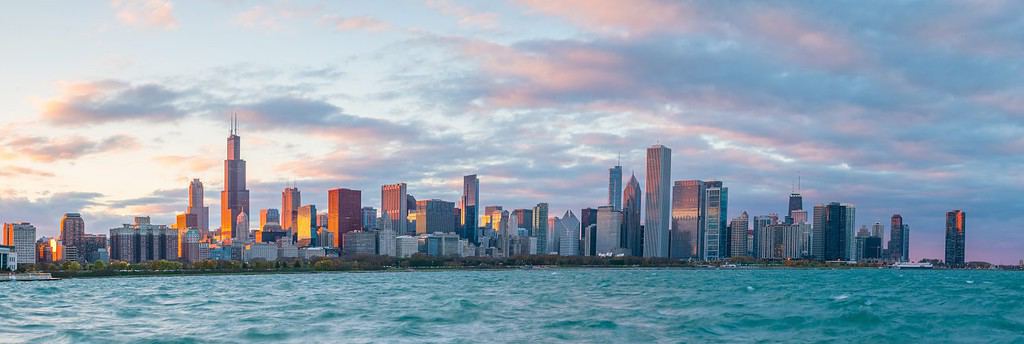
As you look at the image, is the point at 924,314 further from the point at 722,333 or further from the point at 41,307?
the point at 41,307

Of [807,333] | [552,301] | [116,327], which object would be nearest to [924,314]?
[807,333]

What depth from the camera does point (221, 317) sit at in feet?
224

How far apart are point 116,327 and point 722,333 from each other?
40.9 meters

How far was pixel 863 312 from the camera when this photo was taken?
6606 centimetres

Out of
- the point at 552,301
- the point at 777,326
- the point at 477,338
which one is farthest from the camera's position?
the point at 552,301

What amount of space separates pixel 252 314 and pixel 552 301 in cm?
3076

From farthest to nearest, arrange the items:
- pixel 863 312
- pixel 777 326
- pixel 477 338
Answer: pixel 863 312 < pixel 777 326 < pixel 477 338

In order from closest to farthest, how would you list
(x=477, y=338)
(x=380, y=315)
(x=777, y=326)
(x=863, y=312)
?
(x=477, y=338) < (x=777, y=326) < (x=863, y=312) < (x=380, y=315)

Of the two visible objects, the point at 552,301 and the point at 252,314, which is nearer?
the point at 252,314

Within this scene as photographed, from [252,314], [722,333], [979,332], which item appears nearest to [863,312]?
[979,332]

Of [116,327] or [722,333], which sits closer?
[722,333]

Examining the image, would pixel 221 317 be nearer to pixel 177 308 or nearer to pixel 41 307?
pixel 177 308

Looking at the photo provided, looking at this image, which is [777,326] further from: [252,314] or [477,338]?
[252,314]

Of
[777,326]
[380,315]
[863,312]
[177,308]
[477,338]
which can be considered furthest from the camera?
[177,308]
